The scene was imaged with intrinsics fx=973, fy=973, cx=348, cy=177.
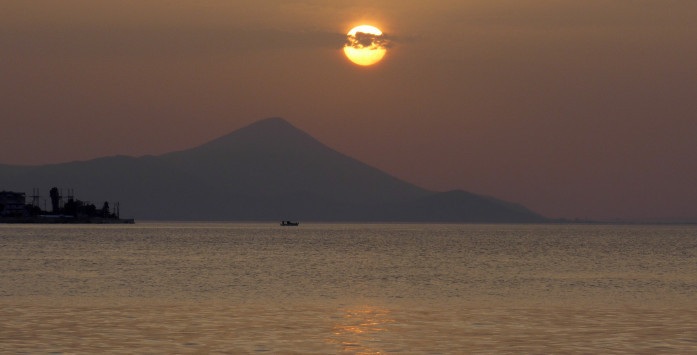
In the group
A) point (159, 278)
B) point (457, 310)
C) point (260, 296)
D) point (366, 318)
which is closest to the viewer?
point (366, 318)

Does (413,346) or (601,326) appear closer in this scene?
(413,346)

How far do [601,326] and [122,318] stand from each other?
23.0 m

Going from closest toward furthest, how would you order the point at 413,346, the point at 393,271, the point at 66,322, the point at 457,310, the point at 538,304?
the point at 413,346 → the point at 66,322 → the point at 457,310 → the point at 538,304 → the point at 393,271

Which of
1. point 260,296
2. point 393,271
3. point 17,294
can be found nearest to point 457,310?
point 260,296

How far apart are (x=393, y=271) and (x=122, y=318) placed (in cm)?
5104

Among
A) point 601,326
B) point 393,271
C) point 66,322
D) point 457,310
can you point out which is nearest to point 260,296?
point 457,310

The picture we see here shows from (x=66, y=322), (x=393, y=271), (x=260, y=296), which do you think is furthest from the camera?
(x=393, y=271)

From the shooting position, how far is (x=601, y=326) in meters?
45.4

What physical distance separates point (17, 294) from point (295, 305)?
753 inches

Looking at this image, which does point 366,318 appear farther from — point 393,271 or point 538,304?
point 393,271

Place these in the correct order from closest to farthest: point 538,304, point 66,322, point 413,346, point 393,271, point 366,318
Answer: point 413,346
point 66,322
point 366,318
point 538,304
point 393,271

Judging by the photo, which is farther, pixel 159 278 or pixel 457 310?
pixel 159 278

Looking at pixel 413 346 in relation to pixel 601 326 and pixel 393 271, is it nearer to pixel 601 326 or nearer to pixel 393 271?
pixel 601 326

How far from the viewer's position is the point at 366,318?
48.7m
